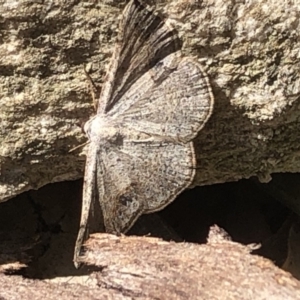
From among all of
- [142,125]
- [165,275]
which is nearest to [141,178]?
[142,125]

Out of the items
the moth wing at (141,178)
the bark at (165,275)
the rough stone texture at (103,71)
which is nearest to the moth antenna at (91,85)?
the rough stone texture at (103,71)

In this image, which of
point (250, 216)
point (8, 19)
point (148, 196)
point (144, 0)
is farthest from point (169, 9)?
point (250, 216)

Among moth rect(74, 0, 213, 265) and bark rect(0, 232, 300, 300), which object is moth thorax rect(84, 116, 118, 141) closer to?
moth rect(74, 0, 213, 265)

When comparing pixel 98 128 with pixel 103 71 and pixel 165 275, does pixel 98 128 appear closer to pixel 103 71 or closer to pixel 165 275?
pixel 103 71

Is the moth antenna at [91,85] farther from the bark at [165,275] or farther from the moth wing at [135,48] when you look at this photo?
the bark at [165,275]

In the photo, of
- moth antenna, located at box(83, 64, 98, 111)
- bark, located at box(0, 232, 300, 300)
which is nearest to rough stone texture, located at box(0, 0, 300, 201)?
moth antenna, located at box(83, 64, 98, 111)

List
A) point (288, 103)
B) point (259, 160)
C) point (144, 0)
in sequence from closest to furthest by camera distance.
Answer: point (144, 0), point (288, 103), point (259, 160)

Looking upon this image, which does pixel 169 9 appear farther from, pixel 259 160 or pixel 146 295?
pixel 146 295
